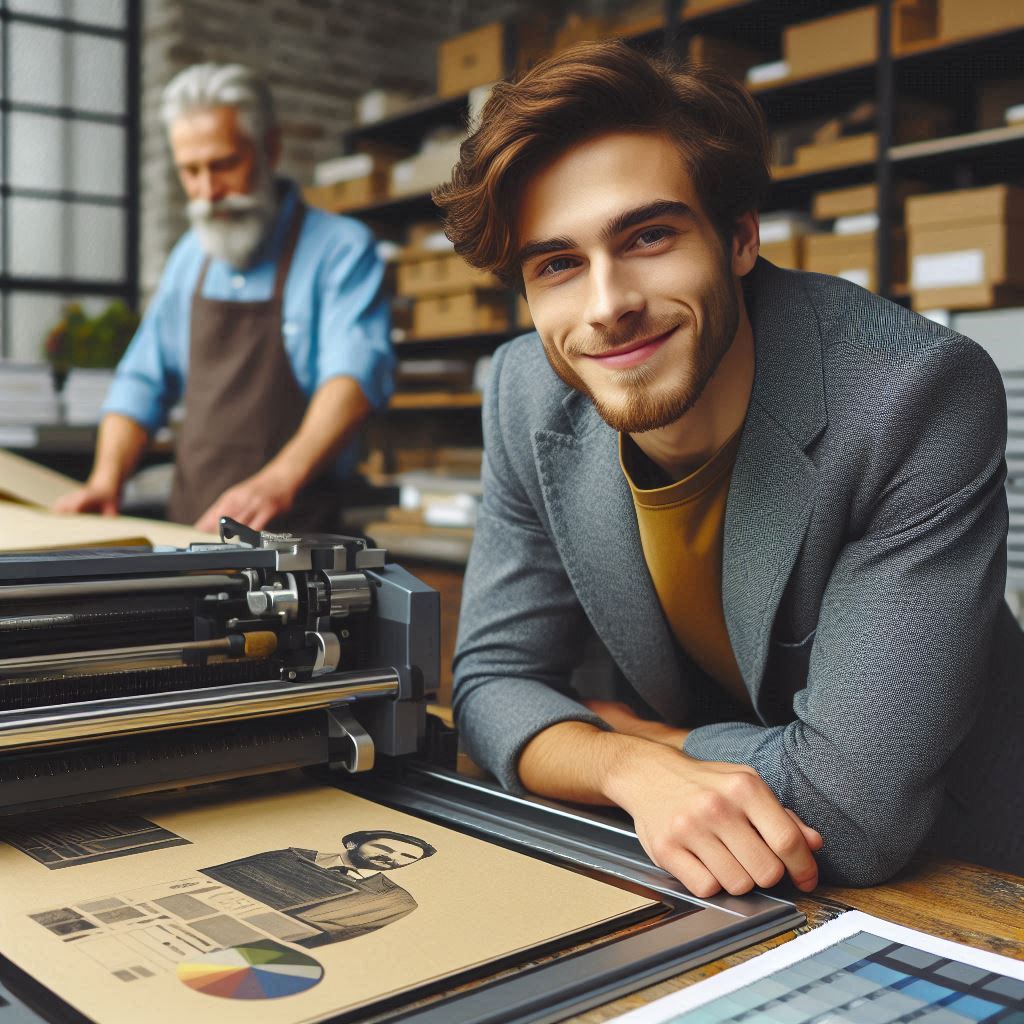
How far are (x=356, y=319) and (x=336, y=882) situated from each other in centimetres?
180

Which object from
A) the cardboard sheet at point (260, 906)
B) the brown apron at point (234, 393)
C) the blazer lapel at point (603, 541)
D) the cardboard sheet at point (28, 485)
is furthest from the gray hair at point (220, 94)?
the cardboard sheet at point (260, 906)

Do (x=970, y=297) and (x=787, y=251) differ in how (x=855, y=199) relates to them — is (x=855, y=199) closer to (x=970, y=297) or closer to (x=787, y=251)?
(x=787, y=251)

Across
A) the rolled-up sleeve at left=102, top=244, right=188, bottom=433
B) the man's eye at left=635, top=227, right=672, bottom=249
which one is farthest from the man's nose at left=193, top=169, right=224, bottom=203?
the man's eye at left=635, top=227, right=672, bottom=249

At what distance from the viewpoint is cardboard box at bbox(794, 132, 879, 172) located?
341 cm

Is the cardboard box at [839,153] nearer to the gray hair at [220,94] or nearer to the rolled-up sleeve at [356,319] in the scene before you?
the rolled-up sleeve at [356,319]

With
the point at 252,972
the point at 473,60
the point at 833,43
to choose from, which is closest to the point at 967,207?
the point at 833,43

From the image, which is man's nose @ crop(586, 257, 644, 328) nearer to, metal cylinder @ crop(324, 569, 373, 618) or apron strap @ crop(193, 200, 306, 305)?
metal cylinder @ crop(324, 569, 373, 618)

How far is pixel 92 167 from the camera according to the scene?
15.6ft

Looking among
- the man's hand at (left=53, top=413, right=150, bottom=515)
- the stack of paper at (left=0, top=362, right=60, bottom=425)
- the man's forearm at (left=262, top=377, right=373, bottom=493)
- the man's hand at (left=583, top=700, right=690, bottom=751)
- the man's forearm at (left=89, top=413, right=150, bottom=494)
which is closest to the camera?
the man's hand at (left=583, top=700, right=690, bottom=751)

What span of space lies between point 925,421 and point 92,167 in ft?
14.9

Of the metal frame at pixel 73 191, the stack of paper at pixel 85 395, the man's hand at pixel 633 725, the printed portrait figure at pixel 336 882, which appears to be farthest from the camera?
the metal frame at pixel 73 191

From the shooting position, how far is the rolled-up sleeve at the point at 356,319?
7.61ft

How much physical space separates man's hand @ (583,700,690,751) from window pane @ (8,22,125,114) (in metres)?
4.36

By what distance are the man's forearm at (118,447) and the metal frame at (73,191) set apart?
254 centimetres
